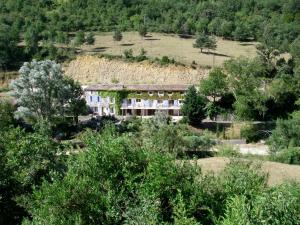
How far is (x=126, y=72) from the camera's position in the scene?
212 ft

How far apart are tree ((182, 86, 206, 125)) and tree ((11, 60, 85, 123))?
419 inches

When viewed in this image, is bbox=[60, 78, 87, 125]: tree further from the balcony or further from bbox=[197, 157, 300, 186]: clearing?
bbox=[197, 157, 300, 186]: clearing

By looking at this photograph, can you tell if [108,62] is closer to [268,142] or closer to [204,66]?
[204,66]

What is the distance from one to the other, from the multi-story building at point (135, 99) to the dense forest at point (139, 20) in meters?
16.8

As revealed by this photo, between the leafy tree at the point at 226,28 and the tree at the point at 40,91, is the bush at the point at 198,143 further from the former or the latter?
the leafy tree at the point at 226,28

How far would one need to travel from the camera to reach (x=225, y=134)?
150 ft

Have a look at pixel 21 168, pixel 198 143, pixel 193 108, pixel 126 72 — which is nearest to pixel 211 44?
pixel 126 72

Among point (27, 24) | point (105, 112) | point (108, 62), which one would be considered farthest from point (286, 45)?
point (27, 24)

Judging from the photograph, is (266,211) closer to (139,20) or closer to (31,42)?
(31,42)

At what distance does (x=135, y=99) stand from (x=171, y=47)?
21418 millimetres

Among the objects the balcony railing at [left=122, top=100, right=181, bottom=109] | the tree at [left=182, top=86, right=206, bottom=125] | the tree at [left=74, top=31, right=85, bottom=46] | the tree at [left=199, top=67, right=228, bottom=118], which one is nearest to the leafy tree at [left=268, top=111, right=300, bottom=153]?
the tree at [left=182, top=86, right=206, bottom=125]

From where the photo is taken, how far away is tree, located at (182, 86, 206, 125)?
46.7m

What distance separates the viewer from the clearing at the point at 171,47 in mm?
67438

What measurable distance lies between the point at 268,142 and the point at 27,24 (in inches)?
1930
